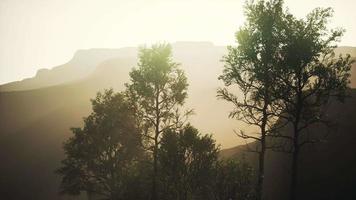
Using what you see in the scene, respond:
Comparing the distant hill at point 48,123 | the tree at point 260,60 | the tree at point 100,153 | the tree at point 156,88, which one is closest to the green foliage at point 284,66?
the tree at point 260,60

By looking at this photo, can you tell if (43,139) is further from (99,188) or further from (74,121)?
(99,188)

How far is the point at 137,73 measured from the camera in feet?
96.7

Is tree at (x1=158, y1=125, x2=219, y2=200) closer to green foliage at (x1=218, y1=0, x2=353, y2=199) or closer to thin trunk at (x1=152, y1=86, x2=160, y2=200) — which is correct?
thin trunk at (x1=152, y1=86, x2=160, y2=200)

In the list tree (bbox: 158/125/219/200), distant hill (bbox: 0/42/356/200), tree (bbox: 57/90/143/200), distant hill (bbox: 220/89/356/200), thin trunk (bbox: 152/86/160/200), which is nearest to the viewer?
thin trunk (bbox: 152/86/160/200)

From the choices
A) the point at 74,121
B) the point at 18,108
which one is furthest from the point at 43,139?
the point at 18,108

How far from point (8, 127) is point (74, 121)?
1155 inches

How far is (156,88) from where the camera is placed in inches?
1161

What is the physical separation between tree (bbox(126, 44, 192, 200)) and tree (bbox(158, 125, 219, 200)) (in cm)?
139

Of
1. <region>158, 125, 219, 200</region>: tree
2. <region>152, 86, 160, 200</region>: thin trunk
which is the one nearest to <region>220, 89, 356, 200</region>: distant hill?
<region>158, 125, 219, 200</region>: tree

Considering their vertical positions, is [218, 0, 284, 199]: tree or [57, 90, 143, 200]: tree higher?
[218, 0, 284, 199]: tree

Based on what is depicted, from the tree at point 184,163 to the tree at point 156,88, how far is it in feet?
4.55

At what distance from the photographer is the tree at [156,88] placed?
29219 millimetres

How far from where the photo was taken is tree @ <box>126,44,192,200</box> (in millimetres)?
29219

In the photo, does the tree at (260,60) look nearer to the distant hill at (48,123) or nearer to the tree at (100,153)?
the tree at (100,153)
